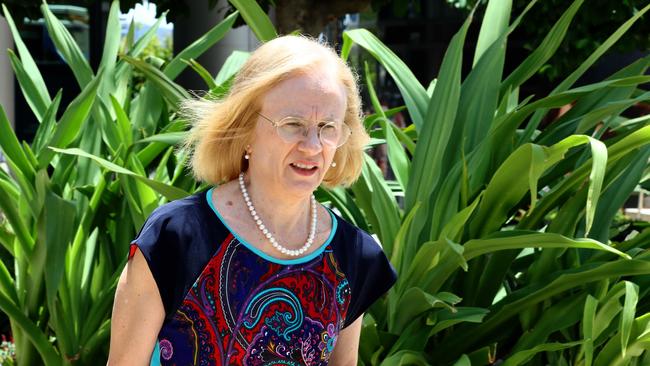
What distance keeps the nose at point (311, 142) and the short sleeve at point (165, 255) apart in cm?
24

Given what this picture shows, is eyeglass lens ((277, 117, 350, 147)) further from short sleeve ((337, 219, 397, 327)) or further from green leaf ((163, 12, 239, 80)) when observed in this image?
green leaf ((163, 12, 239, 80))

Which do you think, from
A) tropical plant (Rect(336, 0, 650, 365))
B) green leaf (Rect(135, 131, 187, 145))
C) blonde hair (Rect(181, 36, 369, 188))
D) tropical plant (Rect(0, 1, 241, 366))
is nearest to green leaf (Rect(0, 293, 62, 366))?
tropical plant (Rect(0, 1, 241, 366))

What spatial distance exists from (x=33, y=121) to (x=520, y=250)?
7.77 m

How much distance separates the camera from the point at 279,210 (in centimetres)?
170

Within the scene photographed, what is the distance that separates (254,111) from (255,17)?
60.4 inches

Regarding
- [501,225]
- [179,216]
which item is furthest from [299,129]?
[501,225]

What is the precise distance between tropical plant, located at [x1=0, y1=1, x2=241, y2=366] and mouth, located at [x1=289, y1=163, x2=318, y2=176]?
1.29 metres

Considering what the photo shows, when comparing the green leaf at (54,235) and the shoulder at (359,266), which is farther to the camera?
the green leaf at (54,235)

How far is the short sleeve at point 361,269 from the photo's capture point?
5.84 feet

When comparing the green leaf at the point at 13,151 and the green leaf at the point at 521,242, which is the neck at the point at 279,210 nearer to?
the green leaf at the point at 521,242

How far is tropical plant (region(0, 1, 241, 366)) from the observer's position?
2918mm

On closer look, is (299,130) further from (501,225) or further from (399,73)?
(399,73)

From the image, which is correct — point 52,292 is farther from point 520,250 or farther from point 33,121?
point 33,121

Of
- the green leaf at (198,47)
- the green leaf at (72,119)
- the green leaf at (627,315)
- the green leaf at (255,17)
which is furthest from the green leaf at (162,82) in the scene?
the green leaf at (627,315)
